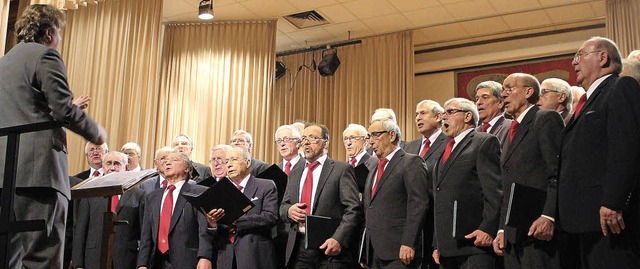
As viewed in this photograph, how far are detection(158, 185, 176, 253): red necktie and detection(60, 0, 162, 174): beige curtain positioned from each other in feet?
7.11

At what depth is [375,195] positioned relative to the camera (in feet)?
12.1

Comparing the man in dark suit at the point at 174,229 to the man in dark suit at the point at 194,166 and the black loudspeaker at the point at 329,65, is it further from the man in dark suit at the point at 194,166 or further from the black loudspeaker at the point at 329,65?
the black loudspeaker at the point at 329,65

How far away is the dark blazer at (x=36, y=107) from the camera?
231cm

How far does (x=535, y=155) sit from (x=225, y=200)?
1.83 meters

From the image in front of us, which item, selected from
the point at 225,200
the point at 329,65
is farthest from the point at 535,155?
the point at 329,65

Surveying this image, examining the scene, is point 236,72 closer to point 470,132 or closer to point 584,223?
point 470,132

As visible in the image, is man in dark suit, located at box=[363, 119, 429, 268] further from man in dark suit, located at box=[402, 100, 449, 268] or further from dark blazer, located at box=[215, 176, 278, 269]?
dark blazer, located at box=[215, 176, 278, 269]

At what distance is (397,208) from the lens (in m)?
3.60

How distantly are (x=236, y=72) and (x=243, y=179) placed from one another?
154 inches

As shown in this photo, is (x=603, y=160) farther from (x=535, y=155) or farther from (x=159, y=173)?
(x=159, y=173)

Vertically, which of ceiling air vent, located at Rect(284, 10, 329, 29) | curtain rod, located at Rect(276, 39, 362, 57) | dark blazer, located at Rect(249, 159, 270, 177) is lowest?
dark blazer, located at Rect(249, 159, 270, 177)

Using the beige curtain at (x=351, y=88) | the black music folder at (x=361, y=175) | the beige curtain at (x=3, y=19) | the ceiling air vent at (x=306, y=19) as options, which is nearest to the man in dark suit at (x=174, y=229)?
the black music folder at (x=361, y=175)

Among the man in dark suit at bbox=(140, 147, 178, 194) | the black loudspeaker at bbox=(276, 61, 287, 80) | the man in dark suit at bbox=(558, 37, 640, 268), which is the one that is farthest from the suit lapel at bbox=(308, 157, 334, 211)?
the black loudspeaker at bbox=(276, 61, 287, 80)

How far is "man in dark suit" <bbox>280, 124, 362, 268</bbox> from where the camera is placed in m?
3.86
